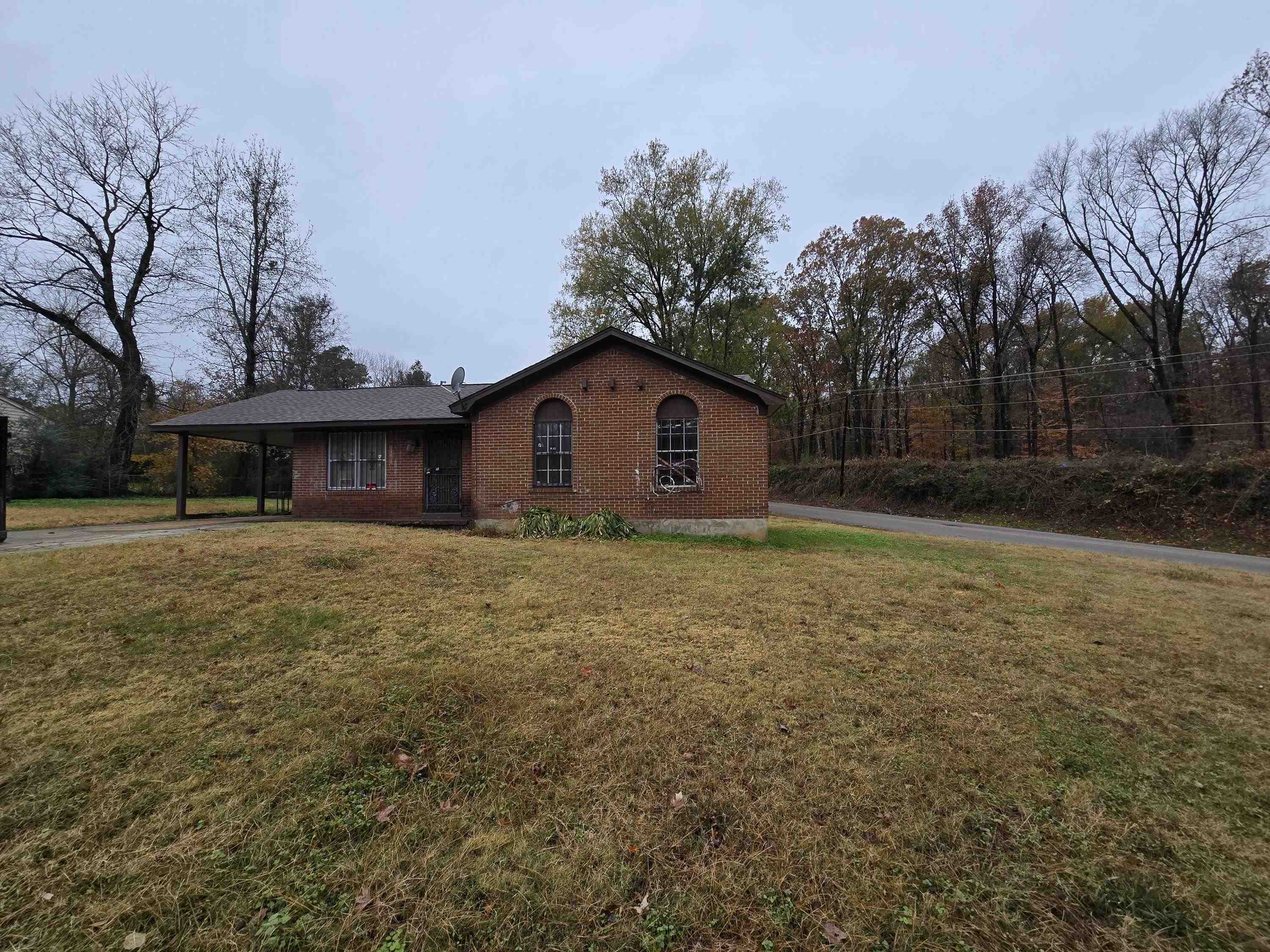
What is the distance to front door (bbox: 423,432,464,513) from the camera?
13.3 metres

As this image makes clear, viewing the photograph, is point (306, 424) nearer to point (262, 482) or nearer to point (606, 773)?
point (262, 482)

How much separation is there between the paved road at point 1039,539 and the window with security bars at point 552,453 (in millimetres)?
10169

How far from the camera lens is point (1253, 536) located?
48.5 feet

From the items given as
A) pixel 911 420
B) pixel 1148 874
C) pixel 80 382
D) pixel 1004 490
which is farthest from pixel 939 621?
pixel 80 382

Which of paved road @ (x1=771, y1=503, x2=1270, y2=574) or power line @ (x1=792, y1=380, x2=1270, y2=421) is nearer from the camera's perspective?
paved road @ (x1=771, y1=503, x2=1270, y2=574)

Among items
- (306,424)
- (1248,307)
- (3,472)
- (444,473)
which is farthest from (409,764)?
(1248,307)

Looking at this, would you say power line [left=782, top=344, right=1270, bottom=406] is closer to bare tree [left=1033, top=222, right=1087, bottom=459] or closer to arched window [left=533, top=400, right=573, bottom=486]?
bare tree [left=1033, top=222, right=1087, bottom=459]

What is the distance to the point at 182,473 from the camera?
1387 cm

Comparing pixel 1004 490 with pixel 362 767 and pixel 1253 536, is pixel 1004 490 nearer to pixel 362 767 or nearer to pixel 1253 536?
pixel 1253 536

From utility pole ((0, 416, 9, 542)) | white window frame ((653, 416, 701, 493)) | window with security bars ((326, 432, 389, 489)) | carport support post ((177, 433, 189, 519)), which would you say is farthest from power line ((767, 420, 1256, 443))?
utility pole ((0, 416, 9, 542))

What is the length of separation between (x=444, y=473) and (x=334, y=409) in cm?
352

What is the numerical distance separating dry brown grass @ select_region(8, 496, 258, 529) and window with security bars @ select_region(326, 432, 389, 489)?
12.8ft

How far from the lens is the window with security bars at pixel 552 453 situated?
11.5 m

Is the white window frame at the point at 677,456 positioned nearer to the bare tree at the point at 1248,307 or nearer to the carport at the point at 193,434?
the carport at the point at 193,434
